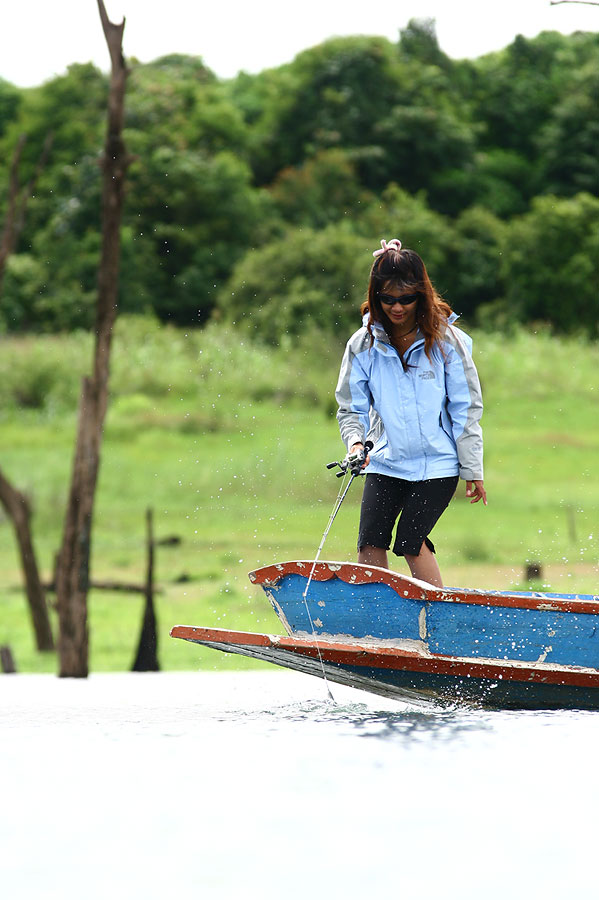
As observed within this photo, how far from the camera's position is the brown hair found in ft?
18.7

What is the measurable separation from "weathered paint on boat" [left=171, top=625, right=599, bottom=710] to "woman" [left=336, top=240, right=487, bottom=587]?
53 cm

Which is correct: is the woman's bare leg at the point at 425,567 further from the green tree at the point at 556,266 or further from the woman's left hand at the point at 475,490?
the green tree at the point at 556,266

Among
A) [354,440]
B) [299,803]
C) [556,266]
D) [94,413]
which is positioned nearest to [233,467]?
[556,266]

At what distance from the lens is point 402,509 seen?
5.96 m

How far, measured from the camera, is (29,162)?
37.2 meters

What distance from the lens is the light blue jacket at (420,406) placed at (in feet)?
19.2

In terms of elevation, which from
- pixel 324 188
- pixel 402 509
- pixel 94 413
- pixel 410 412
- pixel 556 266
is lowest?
pixel 402 509

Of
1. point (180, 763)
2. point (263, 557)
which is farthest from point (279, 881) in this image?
point (263, 557)

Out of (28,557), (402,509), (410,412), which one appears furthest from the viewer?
(28,557)

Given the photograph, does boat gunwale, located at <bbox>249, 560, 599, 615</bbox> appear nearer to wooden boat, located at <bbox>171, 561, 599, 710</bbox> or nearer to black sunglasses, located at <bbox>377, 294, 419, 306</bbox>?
wooden boat, located at <bbox>171, 561, 599, 710</bbox>

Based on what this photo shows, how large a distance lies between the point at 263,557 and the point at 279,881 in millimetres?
16559

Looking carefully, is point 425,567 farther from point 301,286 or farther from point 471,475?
point 301,286

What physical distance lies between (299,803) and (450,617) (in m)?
1.42

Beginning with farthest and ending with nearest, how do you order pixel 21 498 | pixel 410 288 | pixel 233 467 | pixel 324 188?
1. pixel 324 188
2. pixel 233 467
3. pixel 21 498
4. pixel 410 288
